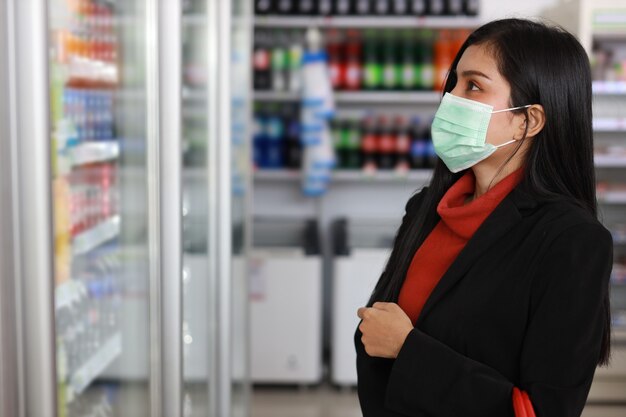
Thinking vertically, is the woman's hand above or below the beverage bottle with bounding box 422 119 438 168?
below

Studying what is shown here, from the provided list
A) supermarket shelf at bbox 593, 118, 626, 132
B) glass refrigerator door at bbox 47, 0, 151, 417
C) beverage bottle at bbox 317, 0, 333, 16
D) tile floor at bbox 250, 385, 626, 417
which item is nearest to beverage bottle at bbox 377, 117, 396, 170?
beverage bottle at bbox 317, 0, 333, 16

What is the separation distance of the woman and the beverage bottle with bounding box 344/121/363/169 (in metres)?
3.61

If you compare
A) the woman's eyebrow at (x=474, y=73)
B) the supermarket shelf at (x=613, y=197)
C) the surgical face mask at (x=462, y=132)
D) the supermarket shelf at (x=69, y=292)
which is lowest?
the supermarket shelf at (x=613, y=197)

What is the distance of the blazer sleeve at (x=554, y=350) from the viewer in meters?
Result: 1.34

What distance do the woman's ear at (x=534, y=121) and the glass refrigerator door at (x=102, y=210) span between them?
3.71 feet

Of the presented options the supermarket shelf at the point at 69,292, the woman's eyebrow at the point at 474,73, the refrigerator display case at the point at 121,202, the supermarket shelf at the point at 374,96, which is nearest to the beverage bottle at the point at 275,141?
the supermarket shelf at the point at 374,96

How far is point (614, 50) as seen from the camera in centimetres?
523

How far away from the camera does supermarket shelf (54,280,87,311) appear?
1990mm

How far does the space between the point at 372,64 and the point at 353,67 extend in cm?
12

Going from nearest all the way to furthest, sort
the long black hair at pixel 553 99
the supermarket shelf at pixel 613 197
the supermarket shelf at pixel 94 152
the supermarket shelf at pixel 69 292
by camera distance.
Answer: the long black hair at pixel 553 99 < the supermarket shelf at pixel 69 292 < the supermarket shelf at pixel 94 152 < the supermarket shelf at pixel 613 197

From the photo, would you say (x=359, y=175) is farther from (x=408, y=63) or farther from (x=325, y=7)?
(x=325, y=7)

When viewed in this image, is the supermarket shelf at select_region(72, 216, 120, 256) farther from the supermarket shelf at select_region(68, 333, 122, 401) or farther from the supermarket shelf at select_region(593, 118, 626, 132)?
the supermarket shelf at select_region(593, 118, 626, 132)

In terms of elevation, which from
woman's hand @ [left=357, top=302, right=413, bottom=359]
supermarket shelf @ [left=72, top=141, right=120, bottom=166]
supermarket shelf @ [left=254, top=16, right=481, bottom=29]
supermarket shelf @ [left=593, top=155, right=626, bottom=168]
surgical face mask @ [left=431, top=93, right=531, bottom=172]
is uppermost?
supermarket shelf @ [left=254, top=16, right=481, bottom=29]

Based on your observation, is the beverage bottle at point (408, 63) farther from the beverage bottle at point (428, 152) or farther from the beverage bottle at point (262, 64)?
the beverage bottle at point (262, 64)
